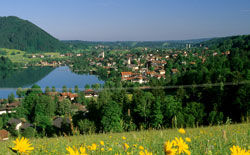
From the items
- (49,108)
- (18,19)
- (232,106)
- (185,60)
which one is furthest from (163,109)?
(18,19)

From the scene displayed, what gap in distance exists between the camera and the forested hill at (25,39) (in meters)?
148

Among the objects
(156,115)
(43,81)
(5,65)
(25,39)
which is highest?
(25,39)

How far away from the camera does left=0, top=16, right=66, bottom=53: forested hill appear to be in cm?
14762

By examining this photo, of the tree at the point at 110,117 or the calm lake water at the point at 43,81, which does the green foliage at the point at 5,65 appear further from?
the tree at the point at 110,117

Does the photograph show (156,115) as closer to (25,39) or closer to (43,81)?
(43,81)

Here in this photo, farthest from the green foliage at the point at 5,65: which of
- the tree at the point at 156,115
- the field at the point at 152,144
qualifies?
the field at the point at 152,144

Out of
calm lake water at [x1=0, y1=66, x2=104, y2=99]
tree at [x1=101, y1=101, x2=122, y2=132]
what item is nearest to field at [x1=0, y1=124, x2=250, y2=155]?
tree at [x1=101, y1=101, x2=122, y2=132]

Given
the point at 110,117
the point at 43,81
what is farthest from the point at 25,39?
the point at 110,117

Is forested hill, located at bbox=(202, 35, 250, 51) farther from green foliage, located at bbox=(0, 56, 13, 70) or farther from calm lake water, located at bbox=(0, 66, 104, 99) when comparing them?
green foliage, located at bbox=(0, 56, 13, 70)

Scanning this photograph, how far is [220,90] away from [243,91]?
3247 mm

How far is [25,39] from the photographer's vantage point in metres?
160

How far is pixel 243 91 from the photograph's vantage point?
16.2 m

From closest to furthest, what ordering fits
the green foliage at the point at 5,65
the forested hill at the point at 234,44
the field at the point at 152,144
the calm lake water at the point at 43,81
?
the field at the point at 152,144, the calm lake water at the point at 43,81, the forested hill at the point at 234,44, the green foliage at the point at 5,65

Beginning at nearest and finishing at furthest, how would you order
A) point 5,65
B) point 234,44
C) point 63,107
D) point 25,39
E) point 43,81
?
point 63,107
point 43,81
point 234,44
point 5,65
point 25,39
